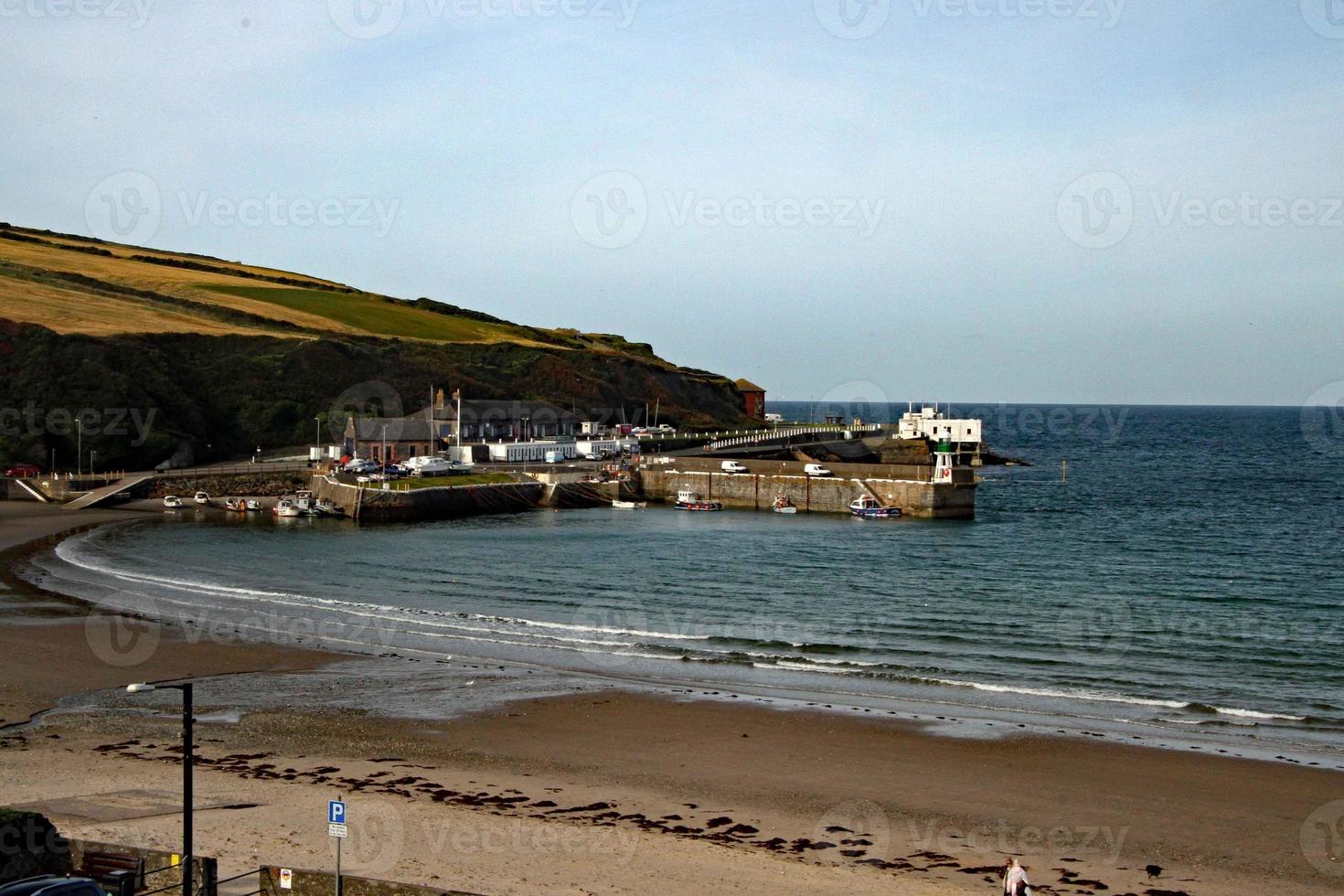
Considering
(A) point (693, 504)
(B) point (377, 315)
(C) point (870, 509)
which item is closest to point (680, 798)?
(C) point (870, 509)

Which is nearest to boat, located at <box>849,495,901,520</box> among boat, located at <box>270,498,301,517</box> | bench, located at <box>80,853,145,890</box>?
boat, located at <box>270,498,301,517</box>

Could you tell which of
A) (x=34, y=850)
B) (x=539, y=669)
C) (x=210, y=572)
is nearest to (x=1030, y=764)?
(x=539, y=669)

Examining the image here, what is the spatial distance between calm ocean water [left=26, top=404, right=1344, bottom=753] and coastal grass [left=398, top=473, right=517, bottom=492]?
6.27m

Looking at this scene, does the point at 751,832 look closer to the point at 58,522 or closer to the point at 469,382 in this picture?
the point at 58,522

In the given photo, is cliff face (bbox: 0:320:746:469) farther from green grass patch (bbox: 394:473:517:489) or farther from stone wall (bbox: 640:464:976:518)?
stone wall (bbox: 640:464:976:518)

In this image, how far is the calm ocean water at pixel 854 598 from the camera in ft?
108

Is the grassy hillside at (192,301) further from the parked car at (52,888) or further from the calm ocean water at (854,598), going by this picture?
the parked car at (52,888)

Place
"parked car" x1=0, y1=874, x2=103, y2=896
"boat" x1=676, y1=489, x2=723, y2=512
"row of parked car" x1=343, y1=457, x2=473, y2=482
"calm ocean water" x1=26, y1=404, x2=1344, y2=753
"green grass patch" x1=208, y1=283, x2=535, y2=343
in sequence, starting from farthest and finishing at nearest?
1. "green grass patch" x1=208, y1=283, x2=535, y2=343
2. "boat" x1=676, y1=489, x2=723, y2=512
3. "row of parked car" x1=343, y1=457, x2=473, y2=482
4. "calm ocean water" x1=26, y1=404, x2=1344, y2=753
5. "parked car" x1=0, y1=874, x2=103, y2=896

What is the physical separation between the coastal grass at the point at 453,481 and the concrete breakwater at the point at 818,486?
39.2ft

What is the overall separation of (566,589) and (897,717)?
2205cm

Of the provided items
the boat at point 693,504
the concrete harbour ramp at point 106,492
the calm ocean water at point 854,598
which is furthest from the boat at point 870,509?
the concrete harbour ramp at point 106,492

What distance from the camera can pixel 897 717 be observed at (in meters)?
29.2

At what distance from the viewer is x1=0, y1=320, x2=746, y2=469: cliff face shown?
91375mm

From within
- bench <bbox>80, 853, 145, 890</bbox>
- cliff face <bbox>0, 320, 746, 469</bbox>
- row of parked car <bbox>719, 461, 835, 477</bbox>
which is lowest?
bench <bbox>80, 853, 145, 890</bbox>
